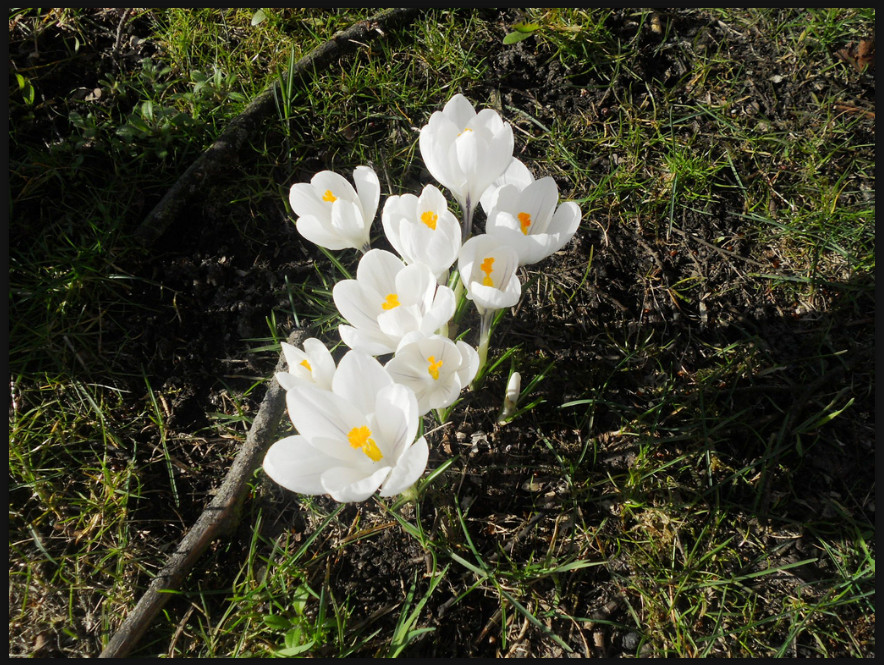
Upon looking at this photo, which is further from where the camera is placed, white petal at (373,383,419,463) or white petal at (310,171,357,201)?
white petal at (310,171,357,201)

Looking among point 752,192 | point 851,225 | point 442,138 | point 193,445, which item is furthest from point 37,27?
point 851,225

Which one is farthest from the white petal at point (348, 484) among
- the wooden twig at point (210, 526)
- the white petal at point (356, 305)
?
the wooden twig at point (210, 526)

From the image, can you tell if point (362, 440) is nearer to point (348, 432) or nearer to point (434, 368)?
point (348, 432)

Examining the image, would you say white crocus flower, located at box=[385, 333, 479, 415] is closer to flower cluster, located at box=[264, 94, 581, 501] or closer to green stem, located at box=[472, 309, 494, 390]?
flower cluster, located at box=[264, 94, 581, 501]

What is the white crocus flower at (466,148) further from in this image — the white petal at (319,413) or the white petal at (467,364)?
the white petal at (319,413)

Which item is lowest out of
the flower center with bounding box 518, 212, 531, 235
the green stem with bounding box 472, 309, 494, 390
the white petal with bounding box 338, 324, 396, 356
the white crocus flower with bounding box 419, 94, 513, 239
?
the green stem with bounding box 472, 309, 494, 390

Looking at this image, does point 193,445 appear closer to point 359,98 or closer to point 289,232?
point 289,232

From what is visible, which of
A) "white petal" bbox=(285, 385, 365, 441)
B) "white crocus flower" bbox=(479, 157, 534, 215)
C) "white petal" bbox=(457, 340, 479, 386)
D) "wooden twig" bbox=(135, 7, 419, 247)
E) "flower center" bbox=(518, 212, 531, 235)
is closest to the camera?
"white petal" bbox=(285, 385, 365, 441)

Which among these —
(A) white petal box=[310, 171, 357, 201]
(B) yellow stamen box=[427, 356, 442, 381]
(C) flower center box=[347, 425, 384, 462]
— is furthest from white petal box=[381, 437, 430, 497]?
(A) white petal box=[310, 171, 357, 201]
